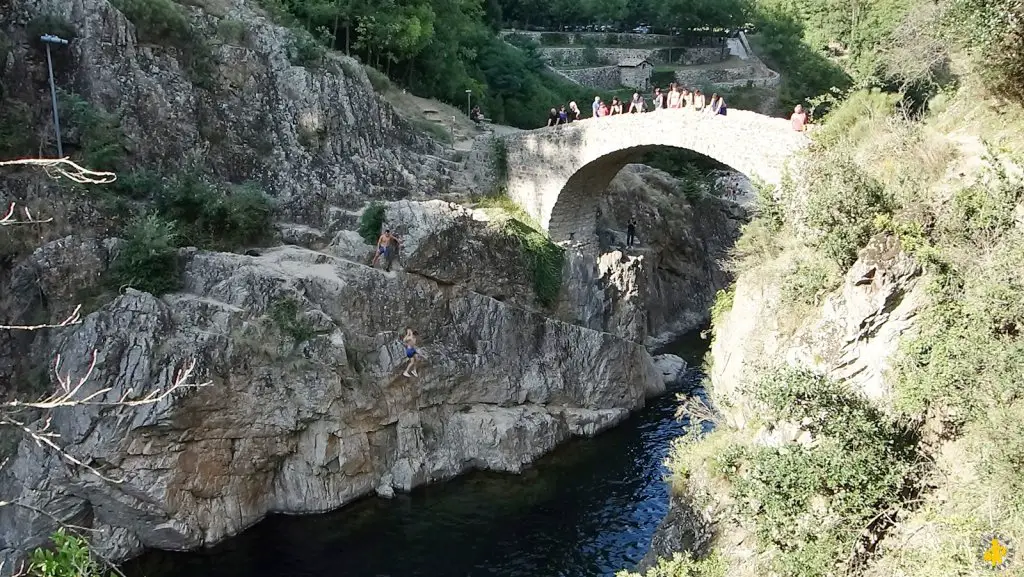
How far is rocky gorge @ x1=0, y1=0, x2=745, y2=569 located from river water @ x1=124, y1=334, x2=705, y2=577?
0.63m

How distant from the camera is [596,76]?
156ft

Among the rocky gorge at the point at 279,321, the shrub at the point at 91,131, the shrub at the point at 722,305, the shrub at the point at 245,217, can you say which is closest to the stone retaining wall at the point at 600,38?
the rocky gorge at the point at 279,321

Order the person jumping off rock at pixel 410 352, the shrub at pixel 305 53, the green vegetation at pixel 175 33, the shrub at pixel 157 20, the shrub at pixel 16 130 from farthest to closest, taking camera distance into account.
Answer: the shrub at pixel 305 53
the green vegetation at pixel 175 33
the shrub at pixel 157 20
the person jumping off rock at pixel 410 352
the shrub at pixel 16 130

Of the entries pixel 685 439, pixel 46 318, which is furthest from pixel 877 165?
pixel 46 318

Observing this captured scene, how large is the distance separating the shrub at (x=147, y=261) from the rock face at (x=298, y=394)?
20.7 inches

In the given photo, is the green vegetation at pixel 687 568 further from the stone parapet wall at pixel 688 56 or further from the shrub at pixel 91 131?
the stone parapet wall at pixel 688 56

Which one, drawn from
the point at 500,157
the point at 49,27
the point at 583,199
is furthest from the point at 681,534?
the point at 49,27

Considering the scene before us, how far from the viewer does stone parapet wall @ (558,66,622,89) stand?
46812mm

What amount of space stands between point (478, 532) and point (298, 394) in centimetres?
542

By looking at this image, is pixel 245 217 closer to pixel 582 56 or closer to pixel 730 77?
pixel 582 56

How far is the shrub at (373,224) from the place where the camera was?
2236cm

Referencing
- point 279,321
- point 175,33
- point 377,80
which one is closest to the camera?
point 279,321

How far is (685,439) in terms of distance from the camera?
15.5m

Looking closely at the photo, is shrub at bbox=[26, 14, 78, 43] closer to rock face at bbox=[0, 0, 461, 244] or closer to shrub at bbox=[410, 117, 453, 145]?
rock face at bbox=[0, 0, 461, 244]
